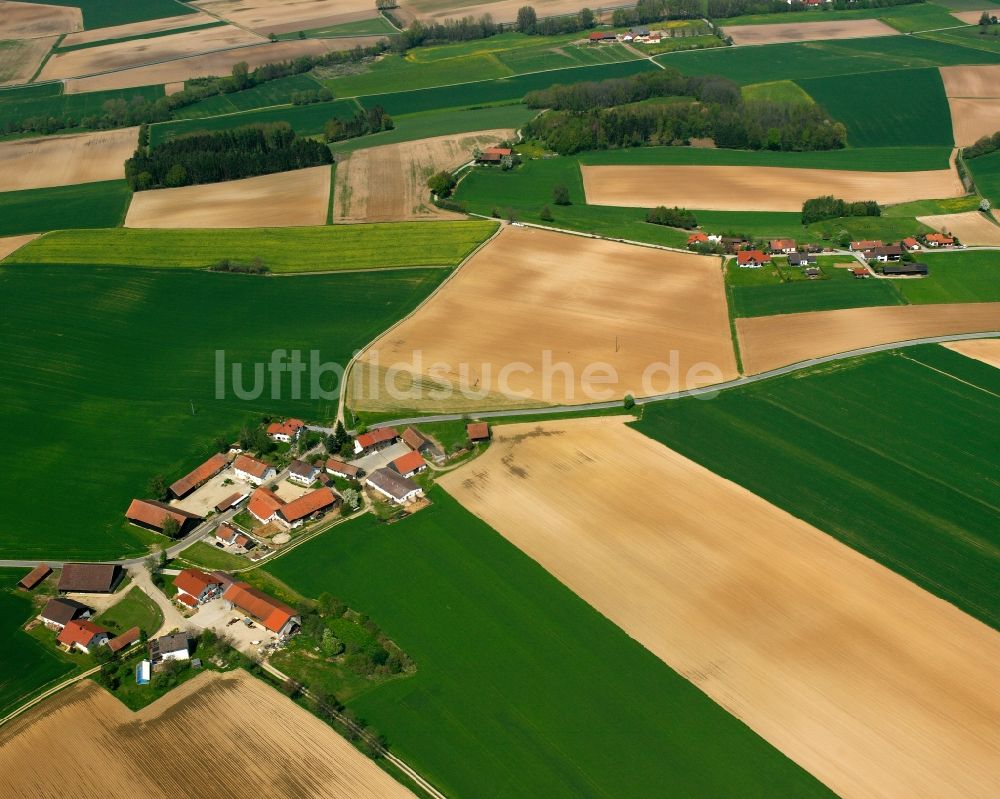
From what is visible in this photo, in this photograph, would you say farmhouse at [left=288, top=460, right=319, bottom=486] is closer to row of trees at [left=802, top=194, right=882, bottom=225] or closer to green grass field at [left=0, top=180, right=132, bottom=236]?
green grass field at [left=0, top=180, right=132, bottom=236]

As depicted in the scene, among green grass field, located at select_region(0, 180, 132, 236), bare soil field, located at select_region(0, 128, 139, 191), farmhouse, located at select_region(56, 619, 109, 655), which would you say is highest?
bare soil field, located at select_region(0, 128, 139, 191)

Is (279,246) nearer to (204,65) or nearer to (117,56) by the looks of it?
(204,65)

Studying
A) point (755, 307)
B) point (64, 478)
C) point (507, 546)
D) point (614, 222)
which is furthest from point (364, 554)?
point (614, 222)

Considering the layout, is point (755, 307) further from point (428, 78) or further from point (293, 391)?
point (428, 78)

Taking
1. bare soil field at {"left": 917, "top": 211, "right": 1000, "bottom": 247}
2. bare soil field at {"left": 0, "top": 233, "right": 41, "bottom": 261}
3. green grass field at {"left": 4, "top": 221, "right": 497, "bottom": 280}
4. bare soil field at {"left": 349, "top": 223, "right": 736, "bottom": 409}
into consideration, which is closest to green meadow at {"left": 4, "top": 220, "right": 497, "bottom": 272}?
green grass field at {"left": 4, "top": 221, "right": 497, "bottom": 280}

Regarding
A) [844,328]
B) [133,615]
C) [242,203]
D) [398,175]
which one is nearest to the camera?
[133,615]

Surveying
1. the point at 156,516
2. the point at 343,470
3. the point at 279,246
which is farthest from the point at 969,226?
the point at 156,516
